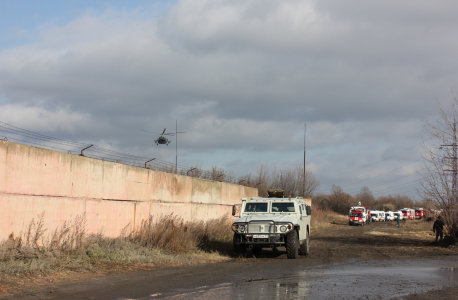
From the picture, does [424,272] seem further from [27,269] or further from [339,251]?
[27,269]

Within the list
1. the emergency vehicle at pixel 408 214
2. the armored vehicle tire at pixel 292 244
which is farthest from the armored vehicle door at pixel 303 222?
the emergency vehicle at pixel 408 214

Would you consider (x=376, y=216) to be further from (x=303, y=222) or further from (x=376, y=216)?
(x=303, y=222)

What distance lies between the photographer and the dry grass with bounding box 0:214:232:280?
934 centimetres

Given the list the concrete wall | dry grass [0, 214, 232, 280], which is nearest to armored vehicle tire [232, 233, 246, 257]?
dry grass [0, 214, 232, 280]

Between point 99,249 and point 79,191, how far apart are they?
1.72 meters

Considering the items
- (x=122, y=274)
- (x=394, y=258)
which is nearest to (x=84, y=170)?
(x=122, y=274)

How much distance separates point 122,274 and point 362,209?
146 ft

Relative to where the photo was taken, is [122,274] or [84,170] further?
[84,170]

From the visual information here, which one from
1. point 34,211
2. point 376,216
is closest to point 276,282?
point 34,211

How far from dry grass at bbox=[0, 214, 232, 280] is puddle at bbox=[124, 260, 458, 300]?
3.19 meters

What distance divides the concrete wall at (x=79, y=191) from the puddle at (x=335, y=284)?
4562 millimetres

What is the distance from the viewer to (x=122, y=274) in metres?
9.95

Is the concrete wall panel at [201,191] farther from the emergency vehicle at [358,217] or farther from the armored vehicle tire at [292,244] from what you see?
the emergency vehicle at [358,217]

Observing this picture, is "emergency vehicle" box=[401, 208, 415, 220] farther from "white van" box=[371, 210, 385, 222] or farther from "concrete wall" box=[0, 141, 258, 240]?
"concrete wall" box=[0, 141, 258, 240]
